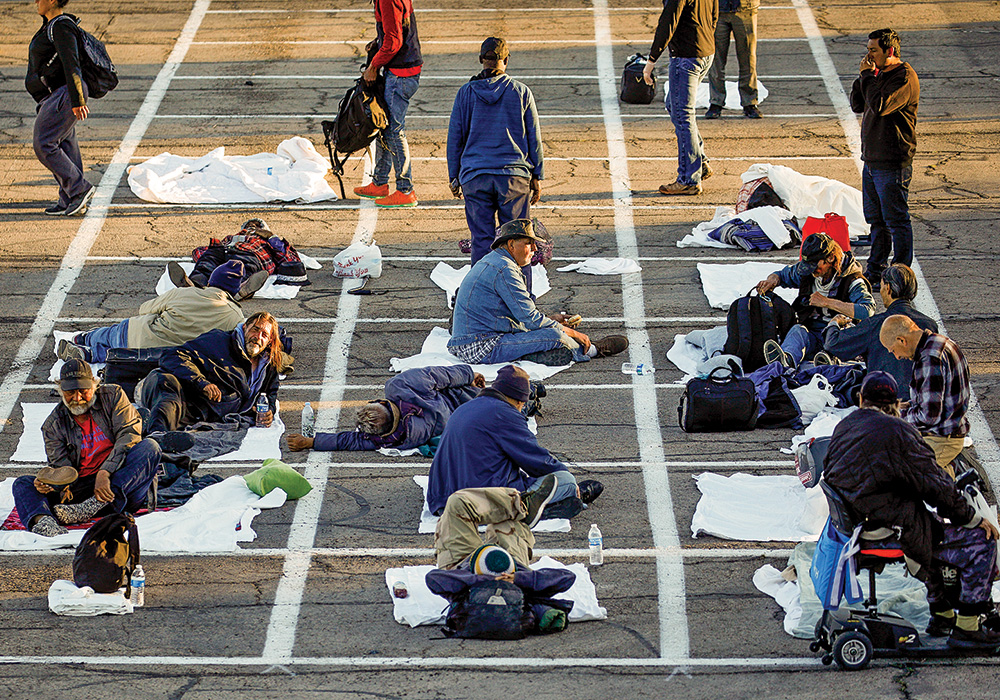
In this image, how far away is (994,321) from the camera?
457 inches

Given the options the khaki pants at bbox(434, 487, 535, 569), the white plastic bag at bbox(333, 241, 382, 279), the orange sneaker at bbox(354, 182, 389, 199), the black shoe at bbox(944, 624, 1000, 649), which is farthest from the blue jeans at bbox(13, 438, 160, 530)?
the orange sneaker at bbox(354, 182, 389, 199)

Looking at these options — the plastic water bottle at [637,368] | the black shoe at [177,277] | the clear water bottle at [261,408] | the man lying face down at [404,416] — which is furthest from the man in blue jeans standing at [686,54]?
the clear water bottle at [261,408]

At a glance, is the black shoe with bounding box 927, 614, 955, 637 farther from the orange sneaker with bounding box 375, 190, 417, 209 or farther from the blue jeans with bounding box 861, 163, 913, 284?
the orange sneaker with bounding box 375, 190, 417, 209

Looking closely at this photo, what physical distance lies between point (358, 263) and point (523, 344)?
243 centimetres

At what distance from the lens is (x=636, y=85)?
16.4 metres

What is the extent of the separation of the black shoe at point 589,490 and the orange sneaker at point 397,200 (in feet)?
20.1

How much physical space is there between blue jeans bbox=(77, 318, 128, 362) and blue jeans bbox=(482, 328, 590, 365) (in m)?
2.97

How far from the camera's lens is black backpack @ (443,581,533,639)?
7508mm

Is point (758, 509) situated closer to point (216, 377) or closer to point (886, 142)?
point (216, 377)

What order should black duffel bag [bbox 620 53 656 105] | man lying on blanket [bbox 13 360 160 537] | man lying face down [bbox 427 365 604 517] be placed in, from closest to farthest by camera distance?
man lying face down [bbox 427 365 604 517]
man lying on blanket [bbox 13 360 160 537]
black duffel bag [bbox 620 53 656 105]

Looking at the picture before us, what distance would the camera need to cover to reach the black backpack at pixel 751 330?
1055cm

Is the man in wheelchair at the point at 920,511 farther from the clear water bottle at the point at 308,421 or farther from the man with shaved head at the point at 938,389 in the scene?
the clear water bottle at the point at 308,421

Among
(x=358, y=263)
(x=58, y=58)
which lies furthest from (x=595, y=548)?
(x=58, y=58)

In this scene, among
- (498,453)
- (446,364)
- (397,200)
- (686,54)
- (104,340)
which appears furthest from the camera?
(397,200)
